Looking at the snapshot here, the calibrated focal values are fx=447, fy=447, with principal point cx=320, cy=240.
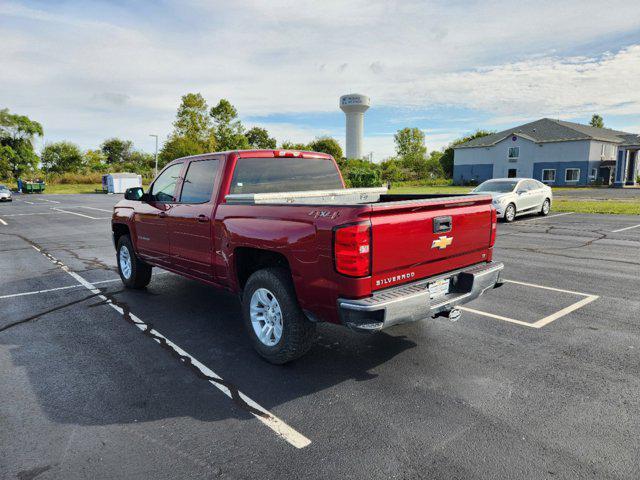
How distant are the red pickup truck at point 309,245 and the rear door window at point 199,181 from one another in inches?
0.6

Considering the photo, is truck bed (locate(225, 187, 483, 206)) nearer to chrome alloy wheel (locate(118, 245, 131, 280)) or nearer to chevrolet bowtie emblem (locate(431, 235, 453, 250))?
chevrolet bowtie emblem (locate(431, 235, 453, 250))

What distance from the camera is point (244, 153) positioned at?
16.4 ft

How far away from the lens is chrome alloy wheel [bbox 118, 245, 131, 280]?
7.11 m

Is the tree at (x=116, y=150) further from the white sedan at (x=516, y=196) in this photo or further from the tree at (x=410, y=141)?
the white sedan at (x=516, y=196)

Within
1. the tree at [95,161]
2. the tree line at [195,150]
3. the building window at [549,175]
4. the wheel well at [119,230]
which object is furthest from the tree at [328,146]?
the wheel well at [119,230]

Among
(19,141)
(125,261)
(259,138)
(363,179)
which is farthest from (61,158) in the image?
(125,261)

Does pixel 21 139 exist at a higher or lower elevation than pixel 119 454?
higher

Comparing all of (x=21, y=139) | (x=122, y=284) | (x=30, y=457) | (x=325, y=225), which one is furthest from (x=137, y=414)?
(x=21, y=139)

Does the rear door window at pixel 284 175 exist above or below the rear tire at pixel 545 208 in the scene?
above

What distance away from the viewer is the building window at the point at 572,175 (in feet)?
159

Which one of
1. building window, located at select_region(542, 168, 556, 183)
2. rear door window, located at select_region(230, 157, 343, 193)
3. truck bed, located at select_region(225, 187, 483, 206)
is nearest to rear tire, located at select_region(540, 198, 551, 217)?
truck bed, located at select_region(225, 187, 483, 206)

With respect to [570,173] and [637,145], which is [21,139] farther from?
[637,145]

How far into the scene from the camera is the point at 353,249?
3.38 metres

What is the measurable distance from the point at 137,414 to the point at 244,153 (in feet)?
9.36
